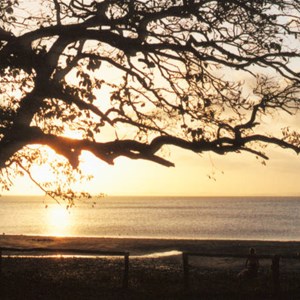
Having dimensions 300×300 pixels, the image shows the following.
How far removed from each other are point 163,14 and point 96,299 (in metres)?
8.02

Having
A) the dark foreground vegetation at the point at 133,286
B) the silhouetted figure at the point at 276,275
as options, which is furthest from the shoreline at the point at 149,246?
the silhouetted figure at the point at 276,275

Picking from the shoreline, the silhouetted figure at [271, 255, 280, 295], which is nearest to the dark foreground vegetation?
the silhouetted figure at [271, 255, 280, 295]

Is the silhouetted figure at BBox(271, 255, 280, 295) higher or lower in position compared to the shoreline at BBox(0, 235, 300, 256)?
higher

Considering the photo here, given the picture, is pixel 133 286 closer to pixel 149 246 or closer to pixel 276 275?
pixel 276 275

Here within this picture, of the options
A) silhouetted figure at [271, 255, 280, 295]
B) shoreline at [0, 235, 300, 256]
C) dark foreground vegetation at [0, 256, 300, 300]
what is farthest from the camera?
shoreline at [0, 235, 300, 256]

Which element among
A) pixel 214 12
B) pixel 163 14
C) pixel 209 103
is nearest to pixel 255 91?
pixel 209 103

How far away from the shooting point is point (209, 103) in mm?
15148

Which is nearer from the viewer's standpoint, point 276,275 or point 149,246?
point 276,275

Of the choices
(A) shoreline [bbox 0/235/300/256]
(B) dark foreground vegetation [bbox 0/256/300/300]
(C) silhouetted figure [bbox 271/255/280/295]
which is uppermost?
(C) silhouetted figure [bbox 271/255/280/295]

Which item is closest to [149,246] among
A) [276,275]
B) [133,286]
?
[133,286]

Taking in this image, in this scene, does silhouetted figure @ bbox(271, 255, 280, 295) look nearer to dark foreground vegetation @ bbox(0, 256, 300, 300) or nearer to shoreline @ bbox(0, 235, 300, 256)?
dark foreground vegetation @ bbox(0, 256, 300, 300)

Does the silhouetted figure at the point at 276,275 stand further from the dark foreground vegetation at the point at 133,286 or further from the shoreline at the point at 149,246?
the shoreline at the point at 149,246

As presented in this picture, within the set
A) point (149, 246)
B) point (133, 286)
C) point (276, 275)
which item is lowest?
point (149, 246)

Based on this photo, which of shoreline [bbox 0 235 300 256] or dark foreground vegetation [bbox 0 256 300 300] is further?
shoreline [bbox 0 235 300 256]
